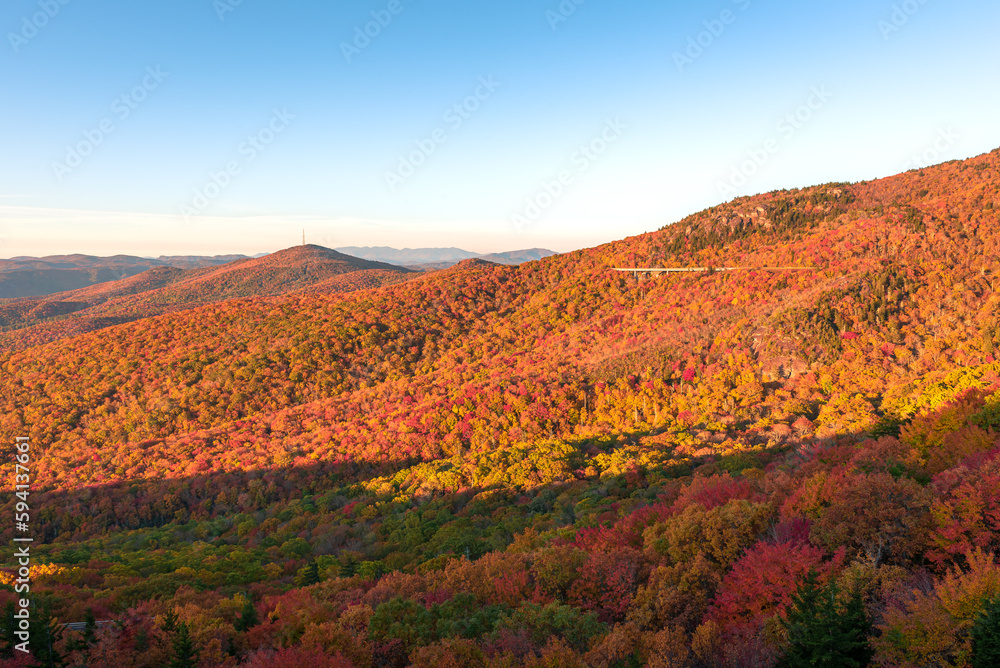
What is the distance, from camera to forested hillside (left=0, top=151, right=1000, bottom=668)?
1852cm

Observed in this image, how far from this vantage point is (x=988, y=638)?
39.8 ft

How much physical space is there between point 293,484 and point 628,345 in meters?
51.7

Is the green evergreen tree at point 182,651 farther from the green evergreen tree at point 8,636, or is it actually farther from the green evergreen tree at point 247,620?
the green evergreen tree at point 8,636

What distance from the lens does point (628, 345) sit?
77.6m

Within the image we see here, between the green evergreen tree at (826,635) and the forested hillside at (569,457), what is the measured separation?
0.34ft

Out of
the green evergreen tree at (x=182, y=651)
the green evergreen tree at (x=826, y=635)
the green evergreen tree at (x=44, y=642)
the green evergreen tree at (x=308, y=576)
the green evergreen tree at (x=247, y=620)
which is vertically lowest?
the green evergreen tree at (x=308, y=576)

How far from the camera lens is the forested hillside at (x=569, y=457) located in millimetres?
18516

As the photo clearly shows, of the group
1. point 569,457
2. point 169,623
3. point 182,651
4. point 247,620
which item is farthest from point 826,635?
point 569,457

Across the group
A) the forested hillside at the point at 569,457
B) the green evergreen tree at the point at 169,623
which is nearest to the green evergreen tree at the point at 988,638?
the forested hillside at the point at 569,457

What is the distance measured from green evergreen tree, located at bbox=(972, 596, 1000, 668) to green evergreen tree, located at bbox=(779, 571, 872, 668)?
7.61ft

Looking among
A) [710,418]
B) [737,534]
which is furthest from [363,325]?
[737,534]

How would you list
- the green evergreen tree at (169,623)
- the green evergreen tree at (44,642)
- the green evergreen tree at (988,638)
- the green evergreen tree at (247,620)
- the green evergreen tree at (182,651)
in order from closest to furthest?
the green evergreen tree at (988,638) → the green evergreen tree at (182,651) → the green evergreen tree at (44,642) → the green evergreen tree at (169,623) → the green evergreen tree at (247,620)

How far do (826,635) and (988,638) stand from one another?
350 cm

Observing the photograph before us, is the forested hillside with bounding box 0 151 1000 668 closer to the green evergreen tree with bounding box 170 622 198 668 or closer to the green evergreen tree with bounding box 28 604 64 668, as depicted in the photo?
the green evergreen tree with bounding box 170 622 198 668
